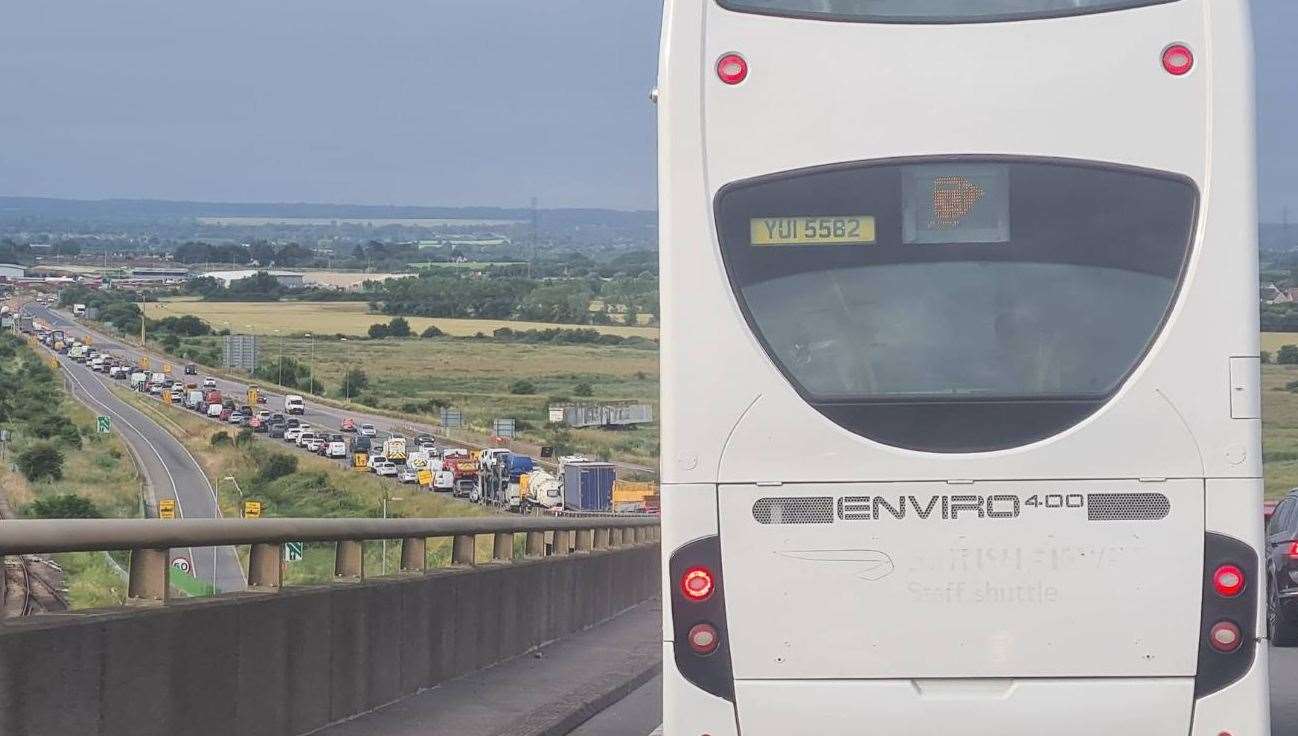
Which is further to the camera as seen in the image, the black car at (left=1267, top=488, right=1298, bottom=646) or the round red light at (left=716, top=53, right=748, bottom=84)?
the black car at (left=1267, top=488, right=1298, bottom=646)

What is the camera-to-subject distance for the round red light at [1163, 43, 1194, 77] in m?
7.55

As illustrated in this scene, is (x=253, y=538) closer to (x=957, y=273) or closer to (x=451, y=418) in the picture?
(x=957, y=273)

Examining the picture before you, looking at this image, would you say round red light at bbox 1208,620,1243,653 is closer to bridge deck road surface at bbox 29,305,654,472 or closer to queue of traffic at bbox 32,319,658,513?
queue of traffic at bbox 32,319,658,513

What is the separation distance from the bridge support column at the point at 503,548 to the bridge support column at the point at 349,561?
4567 millimetres

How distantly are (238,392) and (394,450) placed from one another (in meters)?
3.70

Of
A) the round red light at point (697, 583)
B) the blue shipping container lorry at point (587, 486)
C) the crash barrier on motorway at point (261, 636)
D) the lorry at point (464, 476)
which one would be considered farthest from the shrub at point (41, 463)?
the blue shipping container lorry at point (587, 486)

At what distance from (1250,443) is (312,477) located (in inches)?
894

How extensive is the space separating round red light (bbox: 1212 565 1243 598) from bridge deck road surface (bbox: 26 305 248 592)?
43.8 feet

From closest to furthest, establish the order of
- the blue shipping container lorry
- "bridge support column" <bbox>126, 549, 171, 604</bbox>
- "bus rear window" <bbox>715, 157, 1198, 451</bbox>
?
1. "bus rear window" <bbox>715, 157, 1198, 451</bbox>
2. "bridge support column" <bbox>126, 549, 171, 604</bbox>
3. the blue shipping container lorry

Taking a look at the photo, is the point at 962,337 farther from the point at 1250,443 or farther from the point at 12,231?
the point at 12,231

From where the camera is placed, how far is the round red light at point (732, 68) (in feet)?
25.3

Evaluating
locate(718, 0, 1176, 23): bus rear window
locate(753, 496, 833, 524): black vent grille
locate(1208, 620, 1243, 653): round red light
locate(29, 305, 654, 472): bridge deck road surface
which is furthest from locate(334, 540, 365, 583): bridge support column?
locate(29, 305, 654, 472): bridge deck road surface

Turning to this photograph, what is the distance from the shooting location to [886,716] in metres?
7.45

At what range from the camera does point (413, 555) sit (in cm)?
1373
